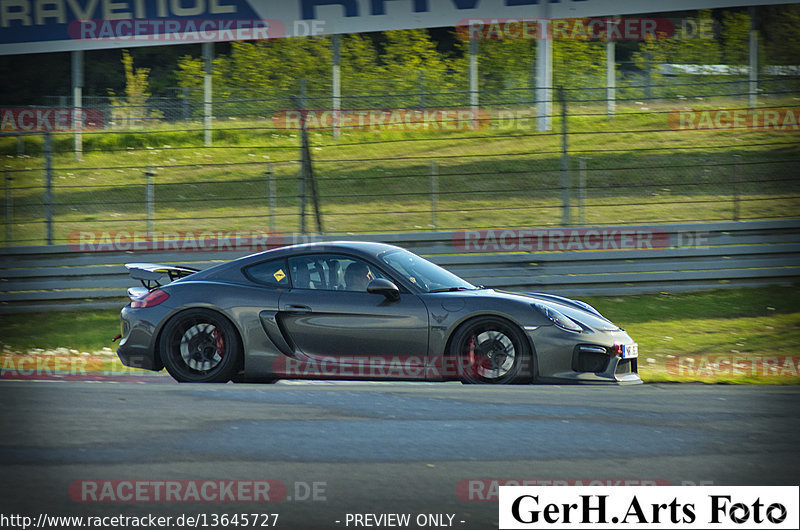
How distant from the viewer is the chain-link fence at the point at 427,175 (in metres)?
14.5

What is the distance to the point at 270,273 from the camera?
7941 millimetres

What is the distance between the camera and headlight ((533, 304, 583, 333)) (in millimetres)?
7340

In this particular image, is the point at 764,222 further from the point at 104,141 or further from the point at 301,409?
the point at 104,141

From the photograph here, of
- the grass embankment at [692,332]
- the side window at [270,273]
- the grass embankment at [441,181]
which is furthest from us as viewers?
the grass embankment at [441,181]

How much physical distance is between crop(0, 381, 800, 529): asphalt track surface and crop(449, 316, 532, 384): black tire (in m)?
0.60

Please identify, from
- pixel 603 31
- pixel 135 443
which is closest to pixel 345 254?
pixel 135 443

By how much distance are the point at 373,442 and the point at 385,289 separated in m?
2.50

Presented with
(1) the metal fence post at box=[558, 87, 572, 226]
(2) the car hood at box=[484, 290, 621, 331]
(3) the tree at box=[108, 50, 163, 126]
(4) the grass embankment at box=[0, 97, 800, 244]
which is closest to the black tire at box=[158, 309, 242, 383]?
(2) the car hood at box=[484, 290, 621, 331]

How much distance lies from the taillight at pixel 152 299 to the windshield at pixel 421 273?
1.78 m

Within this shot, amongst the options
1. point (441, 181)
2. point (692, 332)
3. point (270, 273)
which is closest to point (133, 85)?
point (441, 181)

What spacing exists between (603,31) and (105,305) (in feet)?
47.8

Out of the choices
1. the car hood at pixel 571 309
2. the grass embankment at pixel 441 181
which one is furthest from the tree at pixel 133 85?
the car hood at pixel 571 309

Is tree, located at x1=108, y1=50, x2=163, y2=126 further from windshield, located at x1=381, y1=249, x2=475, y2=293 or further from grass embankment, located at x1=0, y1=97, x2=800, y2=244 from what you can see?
windshield, located at x1=381, y1=249, x2=475, y2=293

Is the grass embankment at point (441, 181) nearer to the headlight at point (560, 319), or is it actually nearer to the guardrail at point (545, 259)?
the guardrail at point (545, 259)
